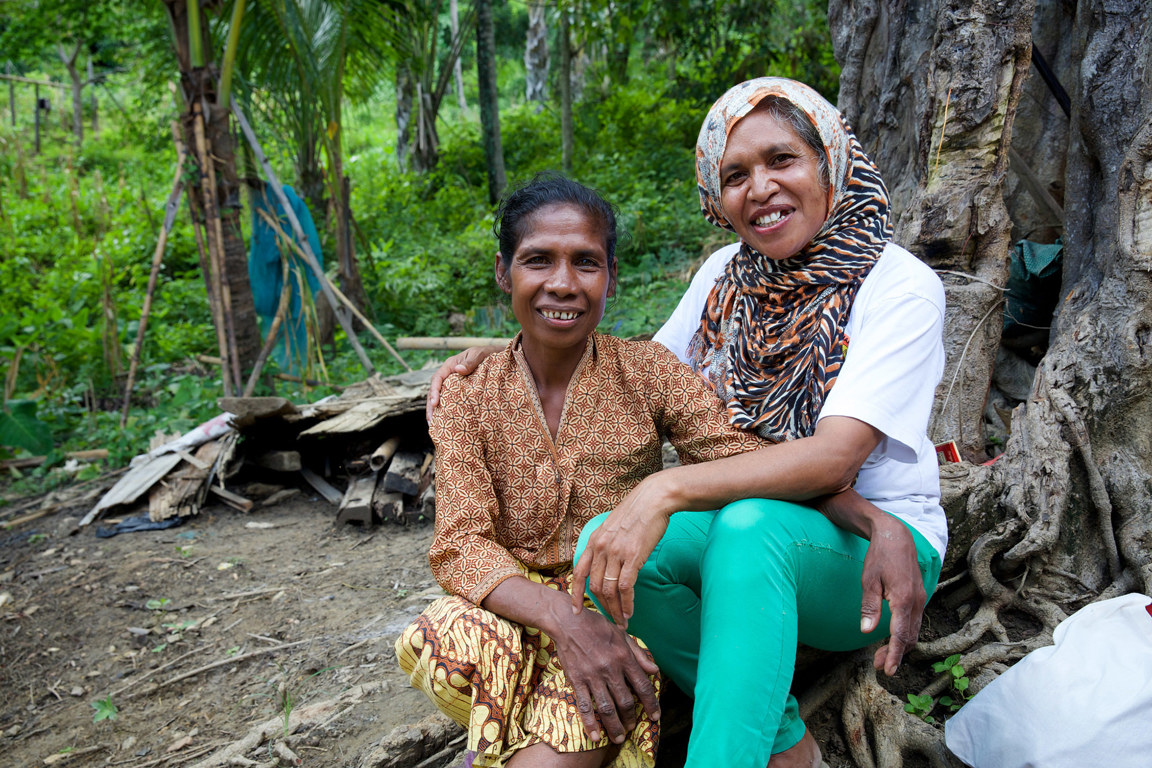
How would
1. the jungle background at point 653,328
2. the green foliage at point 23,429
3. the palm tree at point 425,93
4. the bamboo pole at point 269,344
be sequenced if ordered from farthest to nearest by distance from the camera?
the palm tree at point 425,93, the bamboo pole at point 269,344, the green foliage at point 23,429, the jungle background at point 653,328

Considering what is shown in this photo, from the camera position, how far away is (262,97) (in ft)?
23.4

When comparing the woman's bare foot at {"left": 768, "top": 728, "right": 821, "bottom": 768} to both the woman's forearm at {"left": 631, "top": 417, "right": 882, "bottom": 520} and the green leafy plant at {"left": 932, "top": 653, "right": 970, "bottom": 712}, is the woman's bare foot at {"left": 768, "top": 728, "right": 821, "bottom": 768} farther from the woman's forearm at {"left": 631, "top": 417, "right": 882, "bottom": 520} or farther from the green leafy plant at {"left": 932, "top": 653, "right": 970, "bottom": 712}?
the woman's forearm at {"left": 631, "top": 417, "right": 882, "bottom": 520}

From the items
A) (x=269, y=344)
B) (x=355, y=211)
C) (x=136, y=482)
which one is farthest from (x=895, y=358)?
(x=355, y=211)

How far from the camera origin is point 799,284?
1910 mm

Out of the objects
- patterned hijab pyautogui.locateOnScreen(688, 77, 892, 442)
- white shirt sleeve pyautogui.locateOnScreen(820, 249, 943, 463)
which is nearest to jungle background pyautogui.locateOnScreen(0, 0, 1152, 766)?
patterned hijab pyautogui.locateOnScreen(688, 77, 892, 442)

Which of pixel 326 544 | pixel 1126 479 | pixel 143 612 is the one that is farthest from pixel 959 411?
pixel 143 612

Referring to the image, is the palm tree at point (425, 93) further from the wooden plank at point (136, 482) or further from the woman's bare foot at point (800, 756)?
the woman's bare foot at point (800, 756)

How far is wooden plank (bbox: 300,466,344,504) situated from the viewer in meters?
4.58

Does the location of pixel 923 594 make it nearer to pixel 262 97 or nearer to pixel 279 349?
pixel 279 349

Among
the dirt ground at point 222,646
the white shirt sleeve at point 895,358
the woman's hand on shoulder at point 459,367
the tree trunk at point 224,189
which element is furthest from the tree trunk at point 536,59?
the white shirt sleeve at point 895,358

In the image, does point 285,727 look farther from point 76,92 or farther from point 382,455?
point 76,92

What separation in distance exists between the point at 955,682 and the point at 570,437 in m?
1.26

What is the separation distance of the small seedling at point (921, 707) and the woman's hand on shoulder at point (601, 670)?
2.67 ft

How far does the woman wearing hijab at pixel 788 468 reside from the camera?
60.5 inches
